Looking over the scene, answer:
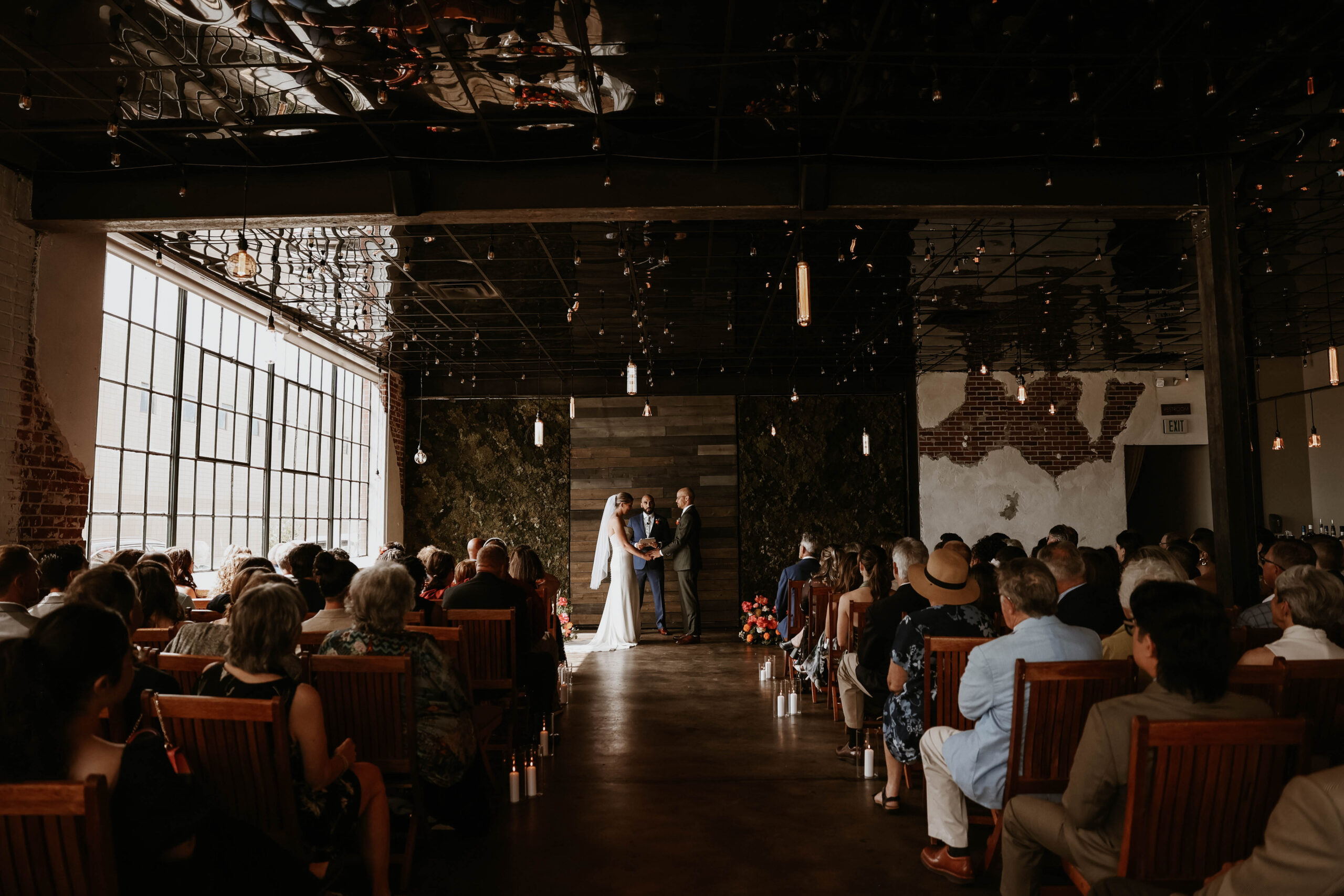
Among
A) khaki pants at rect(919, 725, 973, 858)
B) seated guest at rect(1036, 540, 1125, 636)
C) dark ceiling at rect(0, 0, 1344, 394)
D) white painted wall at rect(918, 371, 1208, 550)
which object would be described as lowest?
khaki pants at rect(919, 725, 973, 858)

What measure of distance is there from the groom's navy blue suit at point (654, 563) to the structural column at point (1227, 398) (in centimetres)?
740

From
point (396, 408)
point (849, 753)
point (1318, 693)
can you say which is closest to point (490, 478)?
point (396, 408)

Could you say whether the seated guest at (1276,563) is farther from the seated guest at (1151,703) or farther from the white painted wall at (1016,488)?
the white painted wall at (1016,488)

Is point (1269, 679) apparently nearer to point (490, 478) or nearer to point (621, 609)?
point (621, 609)

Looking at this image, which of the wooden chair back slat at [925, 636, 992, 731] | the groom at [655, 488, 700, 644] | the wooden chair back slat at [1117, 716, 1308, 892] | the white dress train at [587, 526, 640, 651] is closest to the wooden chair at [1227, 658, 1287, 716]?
the wooden chair back slat at [1117, 716, 1308, 892]

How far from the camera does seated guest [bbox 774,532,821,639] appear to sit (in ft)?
28.5

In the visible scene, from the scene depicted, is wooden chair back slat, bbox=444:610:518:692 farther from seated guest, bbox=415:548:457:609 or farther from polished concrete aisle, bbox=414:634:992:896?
seated guest, bbox=415:548:457:609

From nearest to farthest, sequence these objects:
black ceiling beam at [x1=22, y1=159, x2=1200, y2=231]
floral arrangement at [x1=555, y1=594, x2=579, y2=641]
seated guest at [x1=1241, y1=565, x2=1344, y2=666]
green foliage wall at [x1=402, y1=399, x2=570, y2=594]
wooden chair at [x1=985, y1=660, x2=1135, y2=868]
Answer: wooden chair at [x1=985, y1=660, x2=1135, y2=868], seated guest at [x1=1241, y1=565, x2=1344, y2=666], black ceiling beam at [x1=22, y1=159, x2=1200, y2=231], floral arrangement at [x1=555, y1=594, x2=579, y2=641], green foliage wall at [x1=402, y1=399, x2=570, y2=594]

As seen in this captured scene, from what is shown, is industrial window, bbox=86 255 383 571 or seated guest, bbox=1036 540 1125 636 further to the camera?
industrial window, bbox=86 255 383 571

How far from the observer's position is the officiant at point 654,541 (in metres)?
12.4

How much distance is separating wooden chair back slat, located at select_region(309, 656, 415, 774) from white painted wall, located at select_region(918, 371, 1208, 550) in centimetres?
1095

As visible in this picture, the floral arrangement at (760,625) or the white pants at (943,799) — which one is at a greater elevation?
the white pants at (943,799)

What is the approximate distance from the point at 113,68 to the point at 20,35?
416mm

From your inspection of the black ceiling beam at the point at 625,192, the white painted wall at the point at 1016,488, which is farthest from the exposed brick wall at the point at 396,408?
the white painted wall at the point at 1016,488
